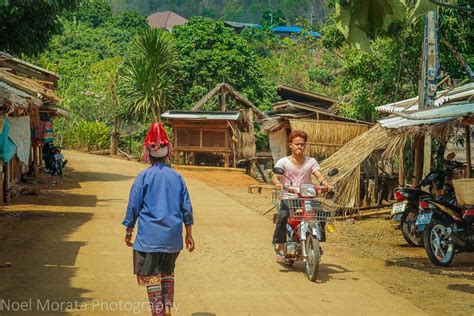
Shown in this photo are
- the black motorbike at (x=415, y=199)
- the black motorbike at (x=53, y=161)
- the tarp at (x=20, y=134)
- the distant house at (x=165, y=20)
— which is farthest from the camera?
the distant house at (x=165, y=20)

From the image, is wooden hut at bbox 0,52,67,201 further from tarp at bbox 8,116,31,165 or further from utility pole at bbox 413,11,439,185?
utility pole at bbox 413,11,439,185

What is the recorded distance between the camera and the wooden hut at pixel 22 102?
14.9 m

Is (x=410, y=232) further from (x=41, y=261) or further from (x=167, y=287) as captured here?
(x=167, y=287)

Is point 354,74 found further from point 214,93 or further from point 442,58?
point 214,93

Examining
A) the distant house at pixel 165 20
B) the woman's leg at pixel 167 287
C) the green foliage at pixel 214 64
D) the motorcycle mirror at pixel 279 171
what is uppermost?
the distant house at pixel 165 20

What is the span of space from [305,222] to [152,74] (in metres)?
27.9

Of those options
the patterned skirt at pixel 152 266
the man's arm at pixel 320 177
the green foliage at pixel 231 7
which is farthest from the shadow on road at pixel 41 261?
the green foliage at pixel 231 7

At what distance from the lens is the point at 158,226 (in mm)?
6730

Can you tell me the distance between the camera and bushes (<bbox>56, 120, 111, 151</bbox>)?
4300 centimetres

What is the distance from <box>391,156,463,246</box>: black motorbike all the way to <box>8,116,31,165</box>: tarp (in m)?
9.41

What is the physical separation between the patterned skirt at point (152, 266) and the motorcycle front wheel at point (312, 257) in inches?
114

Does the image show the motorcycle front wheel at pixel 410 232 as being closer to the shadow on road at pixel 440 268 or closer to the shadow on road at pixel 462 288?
the shadow on road at pixel 440 268

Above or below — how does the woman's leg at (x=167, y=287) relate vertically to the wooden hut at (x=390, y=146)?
below

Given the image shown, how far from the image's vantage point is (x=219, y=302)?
7980mm
